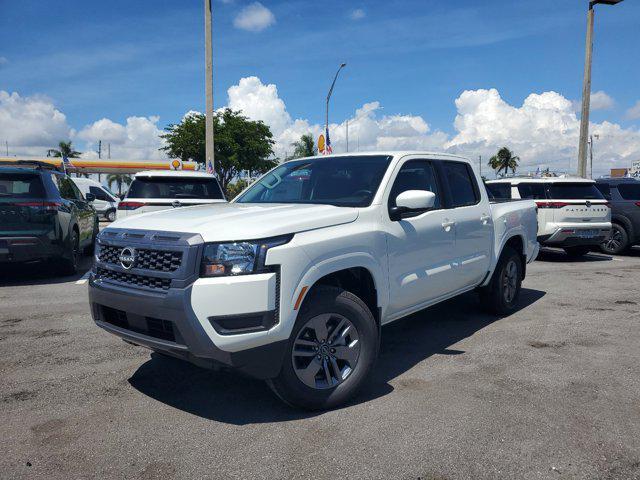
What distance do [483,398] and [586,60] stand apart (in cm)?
1713

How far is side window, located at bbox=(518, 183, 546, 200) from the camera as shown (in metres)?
10.7

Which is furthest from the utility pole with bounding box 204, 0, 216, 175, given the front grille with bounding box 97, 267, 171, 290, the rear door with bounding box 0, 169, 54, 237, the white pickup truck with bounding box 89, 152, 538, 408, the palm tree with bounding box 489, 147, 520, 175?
the palm tree with bounding box 489, 147, 520, 175

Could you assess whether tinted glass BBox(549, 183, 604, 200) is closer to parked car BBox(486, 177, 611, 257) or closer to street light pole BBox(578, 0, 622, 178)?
parked car BBox(486, 177, 611, 257)

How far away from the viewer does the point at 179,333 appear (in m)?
3.11

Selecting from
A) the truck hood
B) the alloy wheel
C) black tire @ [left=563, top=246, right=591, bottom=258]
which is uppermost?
the truck hood

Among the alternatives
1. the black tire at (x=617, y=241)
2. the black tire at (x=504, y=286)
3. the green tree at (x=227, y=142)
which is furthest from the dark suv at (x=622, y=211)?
the green tree at (x=227, y=142)

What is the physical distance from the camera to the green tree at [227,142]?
43906 millimetres

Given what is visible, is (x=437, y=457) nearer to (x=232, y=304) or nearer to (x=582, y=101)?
(x=232, y=304)

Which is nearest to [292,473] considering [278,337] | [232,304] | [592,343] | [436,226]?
[278,337]

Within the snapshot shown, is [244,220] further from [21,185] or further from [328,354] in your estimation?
[21,185]

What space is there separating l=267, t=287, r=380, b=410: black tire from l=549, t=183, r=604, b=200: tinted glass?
324 inches

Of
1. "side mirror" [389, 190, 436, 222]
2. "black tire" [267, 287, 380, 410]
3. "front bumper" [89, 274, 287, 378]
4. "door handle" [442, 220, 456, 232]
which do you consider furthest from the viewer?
"door handle" [442, 220, 456, 232]

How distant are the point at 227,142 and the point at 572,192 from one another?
116 feet

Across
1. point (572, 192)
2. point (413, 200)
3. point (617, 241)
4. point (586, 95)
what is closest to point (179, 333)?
point (413, 200)
